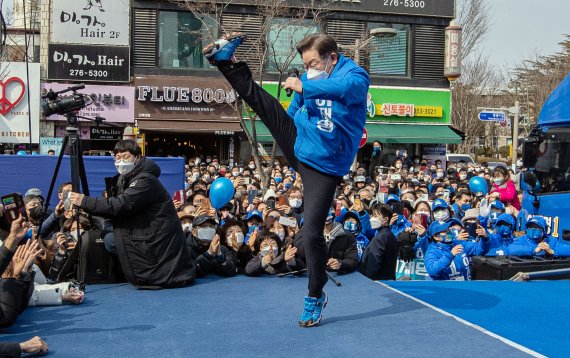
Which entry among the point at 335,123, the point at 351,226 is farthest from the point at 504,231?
the point at 335,123

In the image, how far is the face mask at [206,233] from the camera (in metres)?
6.96

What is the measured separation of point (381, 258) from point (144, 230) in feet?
8.75

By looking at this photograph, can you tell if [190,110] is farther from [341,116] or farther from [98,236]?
[341,116]

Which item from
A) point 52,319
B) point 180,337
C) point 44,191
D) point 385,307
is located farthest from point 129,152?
point 44,191

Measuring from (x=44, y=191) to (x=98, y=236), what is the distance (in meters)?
5.61

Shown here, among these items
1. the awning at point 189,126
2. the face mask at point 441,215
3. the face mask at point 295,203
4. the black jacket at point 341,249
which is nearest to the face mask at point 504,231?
the face mask at point 441,215

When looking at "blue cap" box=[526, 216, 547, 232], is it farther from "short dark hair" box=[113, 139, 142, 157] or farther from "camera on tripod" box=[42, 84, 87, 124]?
"camera on tripod" box=[42, 84, 87, 124]

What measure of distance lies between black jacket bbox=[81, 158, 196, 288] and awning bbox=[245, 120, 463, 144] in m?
18.8

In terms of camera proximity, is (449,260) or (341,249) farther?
(449,260)

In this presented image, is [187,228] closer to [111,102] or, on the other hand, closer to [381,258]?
[381,258]

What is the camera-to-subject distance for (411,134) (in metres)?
26.0

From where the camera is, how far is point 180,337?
439 cm

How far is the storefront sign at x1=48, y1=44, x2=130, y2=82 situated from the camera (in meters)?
23.8

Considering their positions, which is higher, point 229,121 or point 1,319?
point 229,121
